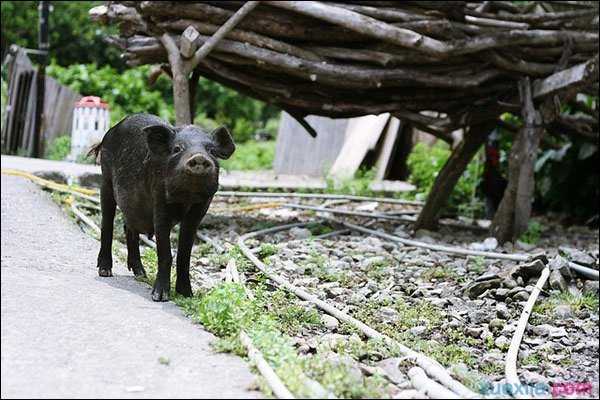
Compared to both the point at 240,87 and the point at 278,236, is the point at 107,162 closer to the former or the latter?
the point at 278,236

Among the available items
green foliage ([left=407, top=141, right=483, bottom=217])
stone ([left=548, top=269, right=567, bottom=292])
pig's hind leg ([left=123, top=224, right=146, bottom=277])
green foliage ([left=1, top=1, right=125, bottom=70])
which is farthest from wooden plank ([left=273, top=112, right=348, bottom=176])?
pig's hind leg ([left=123, top=224, right=146, bottom=277])

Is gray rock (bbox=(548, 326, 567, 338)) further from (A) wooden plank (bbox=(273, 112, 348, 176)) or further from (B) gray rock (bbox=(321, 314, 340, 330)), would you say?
(A) wooden plank (bbox=(273, 112, 348, 176))

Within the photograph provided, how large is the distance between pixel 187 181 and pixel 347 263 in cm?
387

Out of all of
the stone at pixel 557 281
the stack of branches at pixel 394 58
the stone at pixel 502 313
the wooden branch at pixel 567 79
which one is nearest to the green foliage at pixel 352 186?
the stack of branches at pixel 394 58

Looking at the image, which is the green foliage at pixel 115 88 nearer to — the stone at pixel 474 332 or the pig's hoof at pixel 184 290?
the stone at pixel 474 332

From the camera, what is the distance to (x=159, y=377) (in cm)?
387

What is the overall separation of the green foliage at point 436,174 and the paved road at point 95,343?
9.12m

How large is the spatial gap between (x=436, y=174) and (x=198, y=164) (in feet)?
35.2

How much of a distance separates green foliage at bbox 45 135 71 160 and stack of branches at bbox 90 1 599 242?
3.27 m

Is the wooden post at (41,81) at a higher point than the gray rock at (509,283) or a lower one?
higher

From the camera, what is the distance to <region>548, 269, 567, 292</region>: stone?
8.25m

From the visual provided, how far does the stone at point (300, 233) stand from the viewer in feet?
34.2

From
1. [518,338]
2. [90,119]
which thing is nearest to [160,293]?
[518,338]

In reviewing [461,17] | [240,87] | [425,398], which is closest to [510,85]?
[461,17]
